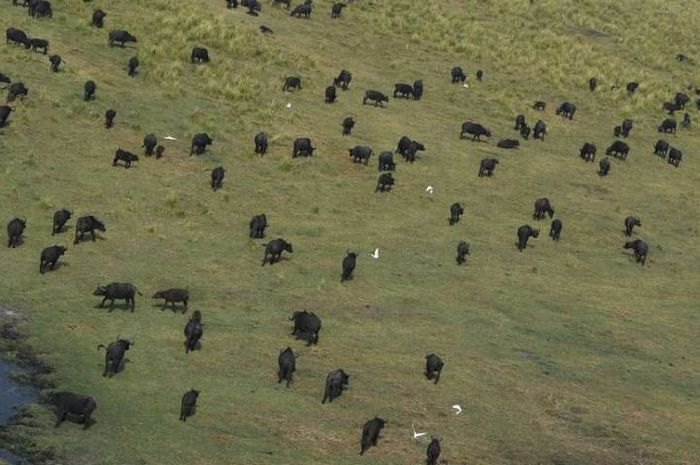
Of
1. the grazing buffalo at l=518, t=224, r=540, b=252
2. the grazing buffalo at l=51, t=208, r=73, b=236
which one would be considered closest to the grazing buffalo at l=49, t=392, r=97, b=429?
the grazing buffalo at l=51, t=208, r=73, b=236

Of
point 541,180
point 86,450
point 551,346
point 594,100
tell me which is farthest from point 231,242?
point 594,100

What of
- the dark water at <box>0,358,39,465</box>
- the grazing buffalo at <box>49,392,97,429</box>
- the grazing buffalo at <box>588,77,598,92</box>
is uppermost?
the grazing buffalo at <box>588,77,598,92</box>

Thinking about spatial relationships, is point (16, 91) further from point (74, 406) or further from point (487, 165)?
point (74, 406)

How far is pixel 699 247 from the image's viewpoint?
50469 millimetres

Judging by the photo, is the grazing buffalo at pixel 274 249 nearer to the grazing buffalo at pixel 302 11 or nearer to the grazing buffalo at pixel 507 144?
the grazing buffalo at pixel 507 144

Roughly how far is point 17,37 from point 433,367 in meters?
33.1

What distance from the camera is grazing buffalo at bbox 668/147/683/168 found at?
62.0 meters

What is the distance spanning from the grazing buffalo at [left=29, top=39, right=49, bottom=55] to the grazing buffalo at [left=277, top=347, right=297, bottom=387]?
31.6 metres

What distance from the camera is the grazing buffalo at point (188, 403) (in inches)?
1040

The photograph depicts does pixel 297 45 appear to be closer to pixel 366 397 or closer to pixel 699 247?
pixel 699 247

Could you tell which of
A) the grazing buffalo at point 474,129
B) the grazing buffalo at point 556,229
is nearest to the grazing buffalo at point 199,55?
the grazing buffalo at point 474,129

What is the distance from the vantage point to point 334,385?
28703 millimetres

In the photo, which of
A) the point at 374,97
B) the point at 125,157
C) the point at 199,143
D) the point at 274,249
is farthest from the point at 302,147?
the point at 274,249

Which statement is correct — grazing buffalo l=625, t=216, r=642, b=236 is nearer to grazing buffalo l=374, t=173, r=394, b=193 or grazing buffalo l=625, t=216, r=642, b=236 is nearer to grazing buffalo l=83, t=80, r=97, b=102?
grazing buffalo l=374, t=173, r=394, b=193
